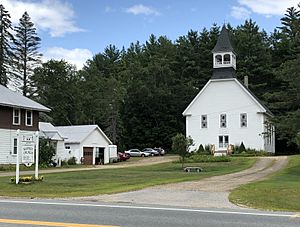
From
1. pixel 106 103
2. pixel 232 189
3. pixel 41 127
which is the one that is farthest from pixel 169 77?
pixel 232 189

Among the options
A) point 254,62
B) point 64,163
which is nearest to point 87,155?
point 64,163

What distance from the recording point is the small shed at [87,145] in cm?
5234

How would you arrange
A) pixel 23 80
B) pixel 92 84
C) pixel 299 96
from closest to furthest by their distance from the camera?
1. pixel 299 96
2. pixel 23 80
3. pixel 92 84

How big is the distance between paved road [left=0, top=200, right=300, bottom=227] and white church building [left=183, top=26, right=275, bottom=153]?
41.6 meters

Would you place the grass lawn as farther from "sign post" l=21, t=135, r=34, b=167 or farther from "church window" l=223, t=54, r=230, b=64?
"church window" l=223, t=54, r=230, b=64

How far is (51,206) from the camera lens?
1445 cm

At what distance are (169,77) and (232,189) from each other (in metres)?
59.6

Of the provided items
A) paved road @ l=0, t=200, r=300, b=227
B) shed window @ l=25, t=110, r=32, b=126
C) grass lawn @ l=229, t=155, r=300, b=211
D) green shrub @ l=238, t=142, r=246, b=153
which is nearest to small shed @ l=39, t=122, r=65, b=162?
shed window @ l=25, t=110, r=32, b=126

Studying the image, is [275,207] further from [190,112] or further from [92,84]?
[92,84]

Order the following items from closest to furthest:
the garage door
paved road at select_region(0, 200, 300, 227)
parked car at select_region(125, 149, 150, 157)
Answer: paved road at select_region(0, 200, 300, 227)
the garage door
parked car at select_region(125, 149, 150, 157)

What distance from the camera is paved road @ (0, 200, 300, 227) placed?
11.1 meters

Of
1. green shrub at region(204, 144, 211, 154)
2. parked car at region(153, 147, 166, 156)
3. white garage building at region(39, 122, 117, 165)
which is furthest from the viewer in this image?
parked car at region(153, 147, 166, 156)

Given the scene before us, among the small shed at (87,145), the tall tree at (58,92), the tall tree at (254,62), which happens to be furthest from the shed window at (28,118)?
Result: the tall tree at (254,62)

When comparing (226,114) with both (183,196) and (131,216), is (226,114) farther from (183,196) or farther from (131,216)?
(131,216)
